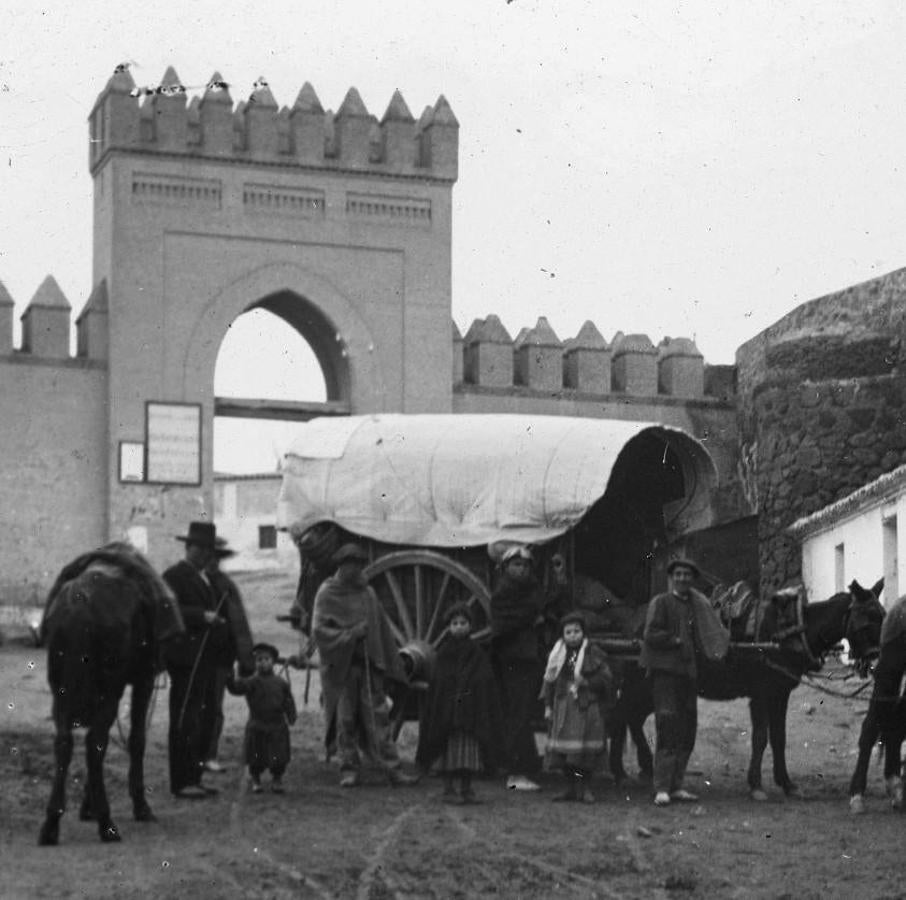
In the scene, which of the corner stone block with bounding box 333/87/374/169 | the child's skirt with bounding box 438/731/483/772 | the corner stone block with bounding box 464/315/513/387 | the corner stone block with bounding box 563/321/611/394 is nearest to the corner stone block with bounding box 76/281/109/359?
the corner stone block with bounding box 333/87/374/169

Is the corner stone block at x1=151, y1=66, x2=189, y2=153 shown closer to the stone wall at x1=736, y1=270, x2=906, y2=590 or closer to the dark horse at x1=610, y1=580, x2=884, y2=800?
the stone wall at x1=736, y1=270, x2=906, y2=590

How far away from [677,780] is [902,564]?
10913mm

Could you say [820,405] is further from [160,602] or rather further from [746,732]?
[160,602]

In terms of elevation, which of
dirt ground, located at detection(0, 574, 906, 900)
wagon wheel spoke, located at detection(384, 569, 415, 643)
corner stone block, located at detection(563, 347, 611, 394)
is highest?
corner stone block, located at detection(563, 347, 611, 394)

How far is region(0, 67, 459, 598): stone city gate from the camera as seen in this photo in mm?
33781

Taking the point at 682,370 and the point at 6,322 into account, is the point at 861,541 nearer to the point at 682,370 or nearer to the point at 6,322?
the point at 682,370

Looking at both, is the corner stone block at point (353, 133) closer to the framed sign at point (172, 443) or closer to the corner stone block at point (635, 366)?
the framed sign at point (172, 443)

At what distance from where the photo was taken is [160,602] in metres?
11.2

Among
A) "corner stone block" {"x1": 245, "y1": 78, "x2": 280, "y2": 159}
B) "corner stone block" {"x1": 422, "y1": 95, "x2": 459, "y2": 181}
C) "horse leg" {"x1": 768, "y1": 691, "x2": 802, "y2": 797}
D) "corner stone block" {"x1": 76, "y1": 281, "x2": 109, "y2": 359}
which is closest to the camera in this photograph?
"horse leg" {"x1": 768, "y1": 691, "x2": 802, "y2": 797}

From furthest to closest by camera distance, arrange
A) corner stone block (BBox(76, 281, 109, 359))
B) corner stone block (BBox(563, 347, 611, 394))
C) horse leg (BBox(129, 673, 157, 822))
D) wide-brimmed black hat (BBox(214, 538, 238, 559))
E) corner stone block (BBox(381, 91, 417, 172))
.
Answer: corner stone block (BBox(563, 347, 611, 394)) → corner stone block (BBox(381, 91, 417, 172)) → corner stone block (BBox(76, 281, 109, 359)) → wide-brimmed black hat (BBox(214, 538, 238, 559)) → horse leg (BBox(129, 673, 157, 822))

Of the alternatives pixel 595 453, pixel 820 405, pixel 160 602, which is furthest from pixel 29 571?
pixel 160 602

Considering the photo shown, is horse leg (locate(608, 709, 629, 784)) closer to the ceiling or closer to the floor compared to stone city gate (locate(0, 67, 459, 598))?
closer to the floor

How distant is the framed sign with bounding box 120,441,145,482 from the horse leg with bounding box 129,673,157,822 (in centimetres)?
2257

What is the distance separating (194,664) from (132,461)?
21260 millimetres
